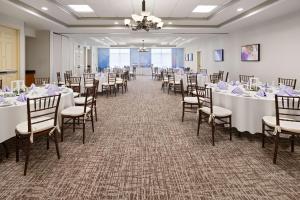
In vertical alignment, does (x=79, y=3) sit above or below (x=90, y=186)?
above

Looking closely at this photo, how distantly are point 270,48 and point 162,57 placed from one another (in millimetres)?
17289

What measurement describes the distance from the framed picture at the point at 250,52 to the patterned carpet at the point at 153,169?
5.73 m

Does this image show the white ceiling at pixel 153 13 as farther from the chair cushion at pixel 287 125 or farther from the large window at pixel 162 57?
the large window at pixel 162 57

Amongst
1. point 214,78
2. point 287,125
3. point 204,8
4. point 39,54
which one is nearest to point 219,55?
point 214,78

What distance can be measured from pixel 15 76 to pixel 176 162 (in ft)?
24.1

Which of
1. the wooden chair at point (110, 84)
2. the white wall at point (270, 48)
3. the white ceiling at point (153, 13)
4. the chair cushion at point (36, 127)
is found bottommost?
the chair cushion at point (36, 127)

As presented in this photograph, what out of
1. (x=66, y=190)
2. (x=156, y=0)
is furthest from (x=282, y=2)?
(x=66, y=190)

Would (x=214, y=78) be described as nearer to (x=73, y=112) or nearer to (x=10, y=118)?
(x=73, y=112)

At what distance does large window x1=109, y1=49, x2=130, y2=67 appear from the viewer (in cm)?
2550

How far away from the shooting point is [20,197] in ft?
8.34

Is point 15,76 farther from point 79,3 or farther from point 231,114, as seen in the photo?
point 231,114

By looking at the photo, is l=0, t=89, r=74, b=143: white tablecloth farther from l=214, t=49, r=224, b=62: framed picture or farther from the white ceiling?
l=214, t=49, r=224, b=62: framed picture

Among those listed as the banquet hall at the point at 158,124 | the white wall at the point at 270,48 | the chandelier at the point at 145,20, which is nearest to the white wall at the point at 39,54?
the banquet hall at the point at 158,124

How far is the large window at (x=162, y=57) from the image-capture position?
25453 millimetres
